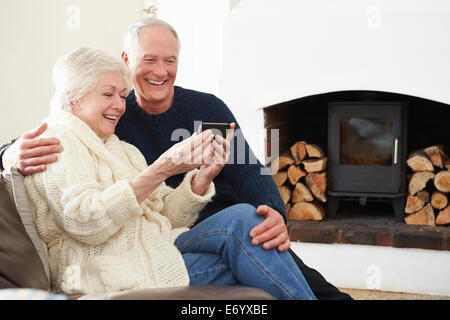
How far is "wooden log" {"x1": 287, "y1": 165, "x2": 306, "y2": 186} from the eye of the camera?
2.62 m

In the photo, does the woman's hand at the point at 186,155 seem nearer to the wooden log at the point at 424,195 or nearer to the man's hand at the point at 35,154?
the man's hand at the point at 35,154

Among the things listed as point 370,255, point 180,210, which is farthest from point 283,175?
point 180,210

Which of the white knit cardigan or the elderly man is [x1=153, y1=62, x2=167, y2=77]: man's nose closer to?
the elderly man

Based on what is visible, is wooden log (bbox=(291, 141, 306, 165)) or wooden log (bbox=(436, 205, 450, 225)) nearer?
wooden log (bbox=(436, 205, 450, 225))

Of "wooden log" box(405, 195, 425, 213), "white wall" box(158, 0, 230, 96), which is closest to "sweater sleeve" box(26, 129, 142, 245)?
"white wall" box(158, 0, 230, 96)

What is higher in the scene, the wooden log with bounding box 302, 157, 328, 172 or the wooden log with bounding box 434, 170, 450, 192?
the wooden log with bounding box 302, 157, 328, 172

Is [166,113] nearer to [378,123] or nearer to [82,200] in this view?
[82,200]

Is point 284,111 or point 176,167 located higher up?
point 284,111

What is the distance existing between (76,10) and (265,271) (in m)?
2.24

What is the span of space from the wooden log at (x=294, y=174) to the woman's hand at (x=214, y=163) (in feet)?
3.98

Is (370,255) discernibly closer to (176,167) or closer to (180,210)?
(180,210)

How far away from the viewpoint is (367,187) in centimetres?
256

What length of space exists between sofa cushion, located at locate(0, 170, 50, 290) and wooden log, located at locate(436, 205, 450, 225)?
199cm

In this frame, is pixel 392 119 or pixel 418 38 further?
pixel 392 119
